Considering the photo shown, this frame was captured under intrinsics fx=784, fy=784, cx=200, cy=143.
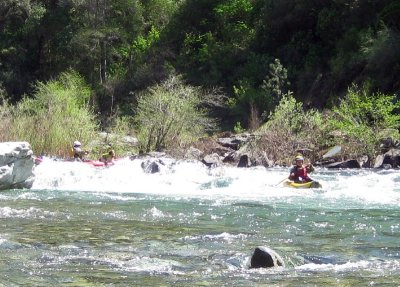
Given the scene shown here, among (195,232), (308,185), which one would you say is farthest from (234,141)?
(195,232)

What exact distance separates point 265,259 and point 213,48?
107 feet

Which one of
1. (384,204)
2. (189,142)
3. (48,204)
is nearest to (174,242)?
(48,204)

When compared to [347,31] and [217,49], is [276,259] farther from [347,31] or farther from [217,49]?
[217,49]

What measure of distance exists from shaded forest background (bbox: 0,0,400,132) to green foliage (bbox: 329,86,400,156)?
4.42 metres

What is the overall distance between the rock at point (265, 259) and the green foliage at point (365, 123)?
16.1m

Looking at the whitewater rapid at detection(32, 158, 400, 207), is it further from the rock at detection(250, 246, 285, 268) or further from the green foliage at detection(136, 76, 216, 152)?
the rock at detection(250, 246, 285, 268)

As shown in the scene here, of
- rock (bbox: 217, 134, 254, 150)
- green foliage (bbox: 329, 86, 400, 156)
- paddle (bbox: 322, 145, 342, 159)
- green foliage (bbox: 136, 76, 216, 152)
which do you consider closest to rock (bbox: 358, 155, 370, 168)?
green foliage (bbox: 329, 86, 400, 156)

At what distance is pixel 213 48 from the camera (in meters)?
39.8

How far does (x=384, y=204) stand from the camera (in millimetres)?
13477

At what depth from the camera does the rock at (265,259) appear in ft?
24.6

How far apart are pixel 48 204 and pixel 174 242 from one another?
4.65 m

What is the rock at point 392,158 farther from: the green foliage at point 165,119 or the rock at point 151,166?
the rock at point 151,166

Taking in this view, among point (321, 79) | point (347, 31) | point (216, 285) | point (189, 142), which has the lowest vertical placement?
point (216, 285)

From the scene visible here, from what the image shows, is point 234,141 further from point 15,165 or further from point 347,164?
point 15,165
